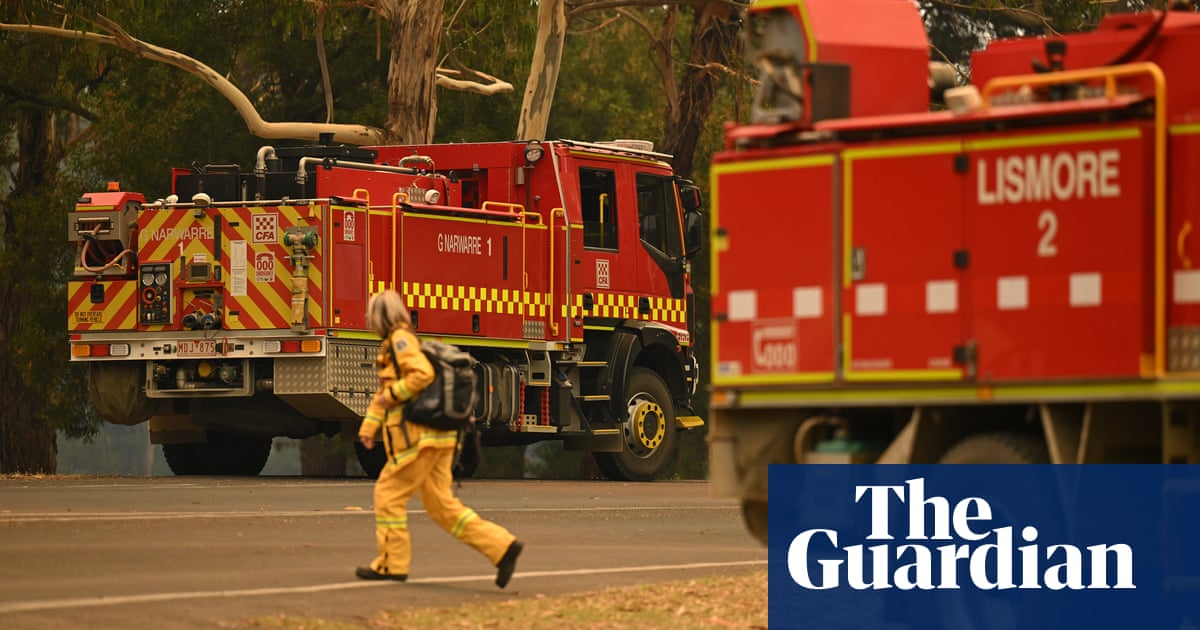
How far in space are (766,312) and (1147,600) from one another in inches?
93.4

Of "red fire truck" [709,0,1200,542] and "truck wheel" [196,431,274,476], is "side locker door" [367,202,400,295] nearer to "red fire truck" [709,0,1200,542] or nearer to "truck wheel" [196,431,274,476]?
"truck wheel" [196,431,274,476]

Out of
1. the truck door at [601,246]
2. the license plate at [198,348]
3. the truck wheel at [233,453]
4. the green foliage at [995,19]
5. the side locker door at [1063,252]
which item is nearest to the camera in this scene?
the side locker door at [1063,252]

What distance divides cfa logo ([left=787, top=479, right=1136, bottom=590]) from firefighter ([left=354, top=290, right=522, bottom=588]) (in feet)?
5.76

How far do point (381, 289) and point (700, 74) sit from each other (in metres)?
14.7

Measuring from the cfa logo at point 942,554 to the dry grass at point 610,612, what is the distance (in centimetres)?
52

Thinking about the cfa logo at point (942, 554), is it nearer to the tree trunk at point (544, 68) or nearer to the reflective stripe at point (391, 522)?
the reflective stripe at point (391, 522)

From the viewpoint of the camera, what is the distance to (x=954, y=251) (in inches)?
433

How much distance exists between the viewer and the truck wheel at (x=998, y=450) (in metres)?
11.0

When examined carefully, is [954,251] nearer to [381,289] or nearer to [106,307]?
[381,289]

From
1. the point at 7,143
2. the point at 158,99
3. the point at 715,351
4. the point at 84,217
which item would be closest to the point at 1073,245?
the point at 715,351

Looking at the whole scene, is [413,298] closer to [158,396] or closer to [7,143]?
[158,396]

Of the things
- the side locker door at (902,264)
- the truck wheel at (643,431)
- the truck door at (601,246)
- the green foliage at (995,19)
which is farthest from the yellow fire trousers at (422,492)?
the green foliage at (995,19)

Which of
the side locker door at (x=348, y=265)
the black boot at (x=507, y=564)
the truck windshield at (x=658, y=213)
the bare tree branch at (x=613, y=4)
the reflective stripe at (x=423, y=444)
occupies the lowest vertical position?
the black boot at (x=507, y=564)

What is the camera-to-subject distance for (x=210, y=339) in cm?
2248
